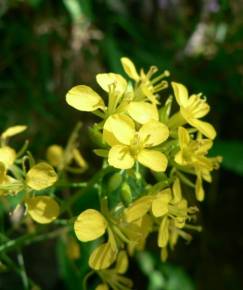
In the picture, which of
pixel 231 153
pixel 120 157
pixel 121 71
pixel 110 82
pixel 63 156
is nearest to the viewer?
pixel 120 157

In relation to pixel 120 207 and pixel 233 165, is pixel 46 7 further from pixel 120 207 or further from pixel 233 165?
pixel 120 207

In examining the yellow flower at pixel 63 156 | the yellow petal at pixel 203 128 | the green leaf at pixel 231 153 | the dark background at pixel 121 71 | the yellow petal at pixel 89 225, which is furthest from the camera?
the dark background at pixel 121 71

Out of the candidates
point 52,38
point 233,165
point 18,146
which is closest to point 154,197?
point 233,165

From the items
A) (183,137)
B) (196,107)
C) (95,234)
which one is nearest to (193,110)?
(196,107)

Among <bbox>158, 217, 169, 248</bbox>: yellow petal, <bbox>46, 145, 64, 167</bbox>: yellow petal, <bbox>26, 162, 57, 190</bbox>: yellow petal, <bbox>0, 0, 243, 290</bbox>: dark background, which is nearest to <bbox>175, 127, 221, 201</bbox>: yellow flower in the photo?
<bbox>158, 217, 169, 248</bbox>: yellow petal

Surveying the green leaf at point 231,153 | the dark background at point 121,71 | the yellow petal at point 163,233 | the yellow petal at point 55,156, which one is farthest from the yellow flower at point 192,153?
the dark background at point 121,71

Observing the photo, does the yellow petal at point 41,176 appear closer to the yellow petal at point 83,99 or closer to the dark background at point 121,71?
the yellow petal at point 83,99

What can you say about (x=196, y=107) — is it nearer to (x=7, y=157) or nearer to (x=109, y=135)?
(x=109, y=135)
